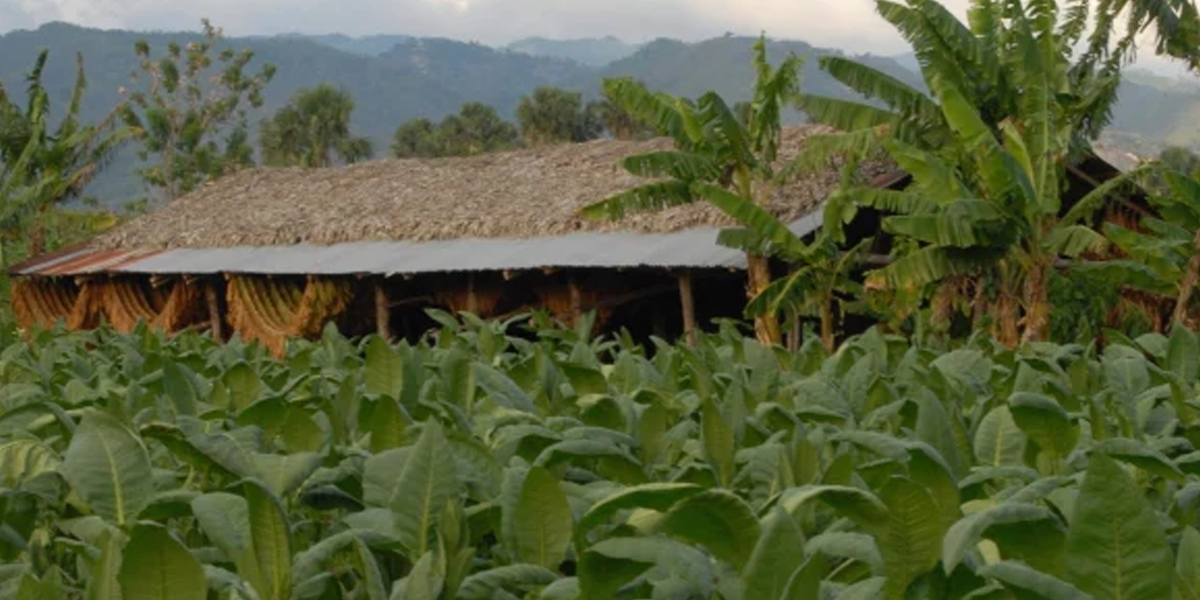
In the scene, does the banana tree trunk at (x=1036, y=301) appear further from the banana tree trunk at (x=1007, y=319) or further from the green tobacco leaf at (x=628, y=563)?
the green tobacco leaf at (x=628, y=563)

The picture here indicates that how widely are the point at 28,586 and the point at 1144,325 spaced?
14631mm

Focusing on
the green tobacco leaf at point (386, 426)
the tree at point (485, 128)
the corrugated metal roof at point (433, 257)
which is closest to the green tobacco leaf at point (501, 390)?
the green tobacco leaf at point (386, 426)

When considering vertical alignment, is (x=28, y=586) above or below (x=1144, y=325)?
above

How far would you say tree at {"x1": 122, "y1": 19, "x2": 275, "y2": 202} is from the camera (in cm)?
4072

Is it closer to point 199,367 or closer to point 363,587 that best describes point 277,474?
point 363,587

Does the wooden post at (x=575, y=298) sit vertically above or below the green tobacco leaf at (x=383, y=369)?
below

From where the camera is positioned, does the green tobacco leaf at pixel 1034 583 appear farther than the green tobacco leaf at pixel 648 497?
No

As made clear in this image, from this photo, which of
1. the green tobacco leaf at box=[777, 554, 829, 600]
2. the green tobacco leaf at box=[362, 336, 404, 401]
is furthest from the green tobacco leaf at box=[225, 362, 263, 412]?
the green tobacco leaf at box=[777, 554, 829, 600]

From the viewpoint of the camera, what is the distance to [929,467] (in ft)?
5.16

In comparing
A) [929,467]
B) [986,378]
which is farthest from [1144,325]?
[929,467]

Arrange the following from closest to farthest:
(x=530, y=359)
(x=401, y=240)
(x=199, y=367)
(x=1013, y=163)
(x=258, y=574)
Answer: (x=258, y=574), (x=530, y=359), (x=199, y=367), (x=1013, y=163), (x=401, y=240)

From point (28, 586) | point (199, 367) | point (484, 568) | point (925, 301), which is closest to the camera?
point (28, 586)

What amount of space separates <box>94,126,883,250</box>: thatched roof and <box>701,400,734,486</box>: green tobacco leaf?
11912 millimetres

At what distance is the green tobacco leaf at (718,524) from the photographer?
1426 millimetres
